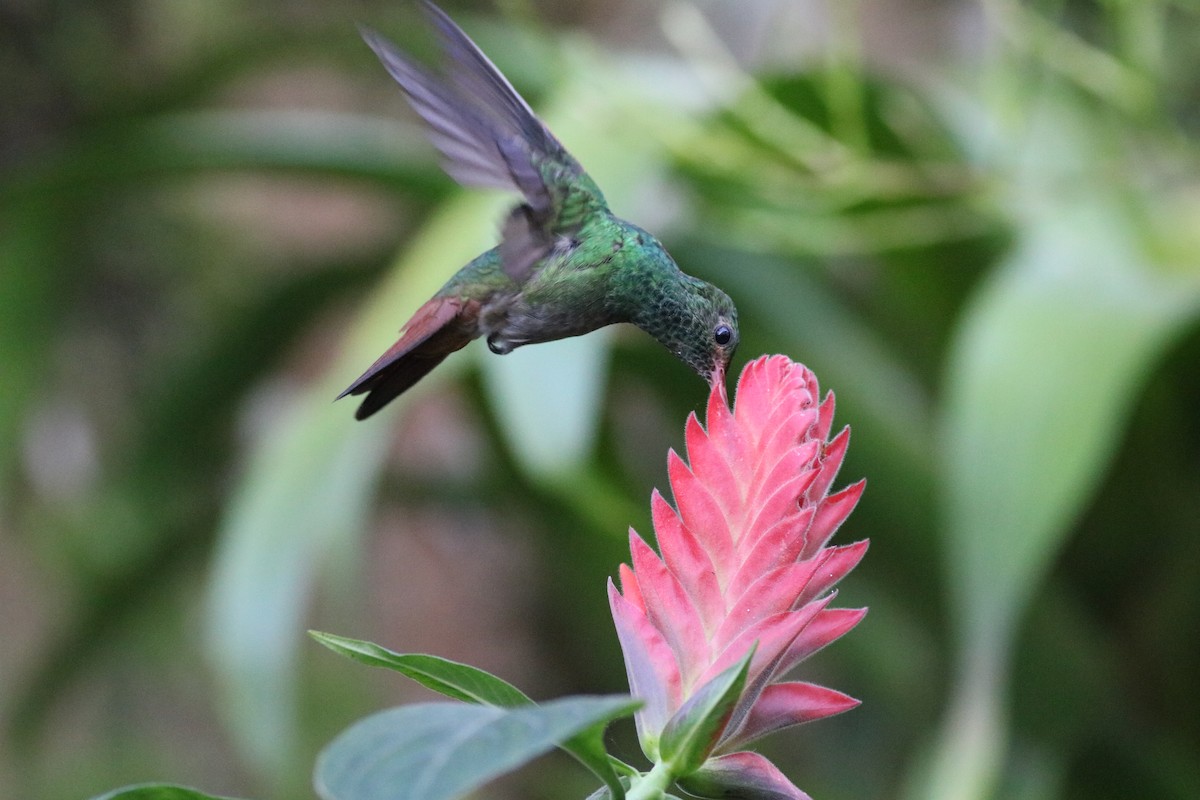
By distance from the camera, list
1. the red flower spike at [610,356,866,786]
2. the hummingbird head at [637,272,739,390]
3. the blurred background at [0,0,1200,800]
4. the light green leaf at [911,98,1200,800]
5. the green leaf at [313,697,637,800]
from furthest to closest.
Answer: the blurred background at [0,0,1200,800]
the light green leaf at [911,98,1200,800]
the hummingbird head at [637,272,739,390]
the red flower spike at [610,356,866,786]
the green leaf at [313,697,637,800]

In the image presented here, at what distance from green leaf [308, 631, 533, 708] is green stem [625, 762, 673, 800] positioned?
4 centimetres

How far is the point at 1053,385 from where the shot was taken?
1.05 m

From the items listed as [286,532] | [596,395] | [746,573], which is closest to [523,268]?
[746,573]

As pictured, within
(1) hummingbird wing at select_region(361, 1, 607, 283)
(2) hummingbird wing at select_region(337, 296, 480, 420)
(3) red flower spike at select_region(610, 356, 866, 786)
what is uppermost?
(1) hummingbird wing at select_region(361, 1, 607, 283)

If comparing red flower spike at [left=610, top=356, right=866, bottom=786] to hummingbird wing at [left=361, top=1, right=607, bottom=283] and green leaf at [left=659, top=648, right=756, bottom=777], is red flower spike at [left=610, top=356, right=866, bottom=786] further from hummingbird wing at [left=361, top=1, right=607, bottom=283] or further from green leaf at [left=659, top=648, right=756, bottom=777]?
hummingbird wing at [left=361, top=1, right=607, bottom=283]

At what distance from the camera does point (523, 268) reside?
1.73 ft

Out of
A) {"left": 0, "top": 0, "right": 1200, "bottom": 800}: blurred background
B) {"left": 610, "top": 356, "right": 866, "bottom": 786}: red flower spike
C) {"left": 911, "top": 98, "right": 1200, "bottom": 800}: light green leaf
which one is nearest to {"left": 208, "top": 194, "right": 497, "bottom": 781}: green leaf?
{"left": 0, "top": 0, "right": 1200, "bottom": 800}: blurred background

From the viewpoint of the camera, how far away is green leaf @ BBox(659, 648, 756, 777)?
32 centimetres

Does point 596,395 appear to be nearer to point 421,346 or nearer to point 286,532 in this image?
point 286,532

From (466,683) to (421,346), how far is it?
0.74 feet

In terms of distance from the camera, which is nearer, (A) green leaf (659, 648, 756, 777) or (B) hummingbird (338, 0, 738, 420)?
(A) green leaf (659, 648, 756, 777)

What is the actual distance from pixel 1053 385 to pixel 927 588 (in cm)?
47

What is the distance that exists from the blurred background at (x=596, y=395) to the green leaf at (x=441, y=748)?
65 centimetres

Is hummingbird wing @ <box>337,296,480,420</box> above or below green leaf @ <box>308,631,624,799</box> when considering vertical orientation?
above
